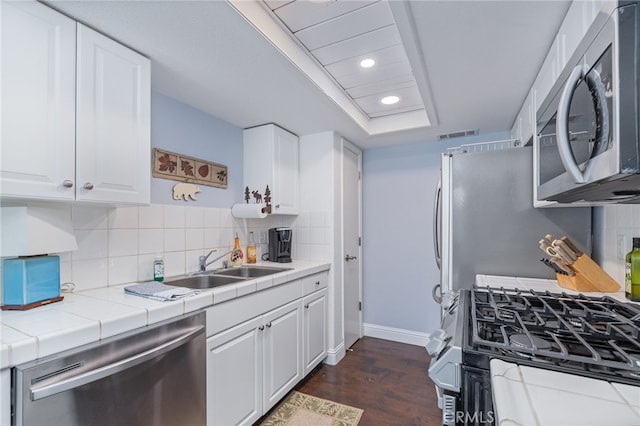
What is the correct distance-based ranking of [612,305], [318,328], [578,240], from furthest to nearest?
[318,328] < [578,240] < [612,305]

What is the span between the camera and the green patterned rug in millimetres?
1851

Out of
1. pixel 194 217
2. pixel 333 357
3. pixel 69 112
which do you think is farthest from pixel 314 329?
pixel 69 112

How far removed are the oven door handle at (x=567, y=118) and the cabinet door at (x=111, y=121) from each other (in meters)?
1.68

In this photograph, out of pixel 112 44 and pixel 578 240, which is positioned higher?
pixel 112 44

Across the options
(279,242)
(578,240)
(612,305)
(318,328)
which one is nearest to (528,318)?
(612,305)

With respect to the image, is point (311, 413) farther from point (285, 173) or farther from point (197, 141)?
point (197, 141)

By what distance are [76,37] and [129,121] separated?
1.19 ft

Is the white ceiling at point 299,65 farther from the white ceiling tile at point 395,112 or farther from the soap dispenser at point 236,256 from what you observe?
the soap dispenser at point 236,256

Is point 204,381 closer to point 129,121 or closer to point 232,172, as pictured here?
point 129,121

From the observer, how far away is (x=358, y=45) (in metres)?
1.70

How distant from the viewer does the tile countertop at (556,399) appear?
0.49m

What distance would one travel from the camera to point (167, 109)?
200cm

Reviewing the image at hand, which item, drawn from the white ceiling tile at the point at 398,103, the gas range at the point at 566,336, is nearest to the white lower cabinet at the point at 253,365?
the gas range at the point at 566,336

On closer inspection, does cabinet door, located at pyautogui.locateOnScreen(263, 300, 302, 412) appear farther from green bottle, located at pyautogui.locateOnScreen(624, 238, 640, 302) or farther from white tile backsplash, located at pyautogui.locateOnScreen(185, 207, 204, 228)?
green bottle, located at pyautogui.locateOnScreen(624, 238, 640, 302)
